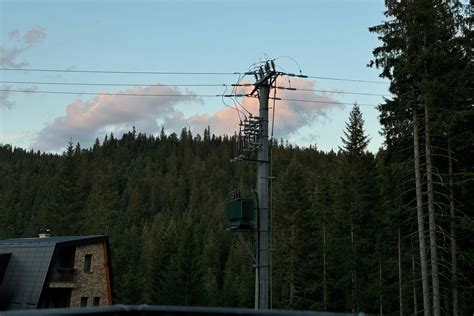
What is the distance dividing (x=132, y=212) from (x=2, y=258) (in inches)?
3263

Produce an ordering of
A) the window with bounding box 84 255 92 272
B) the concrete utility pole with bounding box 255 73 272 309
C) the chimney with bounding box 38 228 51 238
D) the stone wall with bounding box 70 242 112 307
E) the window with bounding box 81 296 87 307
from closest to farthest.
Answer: the concrete utility pole with bounding box 255 73 272 309 → the stone wall with bounding box 70 242 112 307 → the window with bounding box 81 296 87 307 → the window with bounding box 84 255 92 272 → the chimney with bounding box 38 228 51 238

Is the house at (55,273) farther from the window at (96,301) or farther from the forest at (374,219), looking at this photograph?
the forest at (374,219)

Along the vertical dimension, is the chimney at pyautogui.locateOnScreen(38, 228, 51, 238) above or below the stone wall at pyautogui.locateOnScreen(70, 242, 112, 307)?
above

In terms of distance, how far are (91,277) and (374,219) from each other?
24239 millimetres

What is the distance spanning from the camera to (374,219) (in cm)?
4325

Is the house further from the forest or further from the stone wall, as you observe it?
the forest

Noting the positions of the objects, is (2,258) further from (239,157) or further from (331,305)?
(331,305)

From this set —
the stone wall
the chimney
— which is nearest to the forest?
the stone wall

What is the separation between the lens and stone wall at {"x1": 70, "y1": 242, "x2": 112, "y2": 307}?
91.8 feet

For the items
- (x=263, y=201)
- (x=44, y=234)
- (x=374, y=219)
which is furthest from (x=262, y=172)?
(x=374, y=219)

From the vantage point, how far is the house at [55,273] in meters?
25.5

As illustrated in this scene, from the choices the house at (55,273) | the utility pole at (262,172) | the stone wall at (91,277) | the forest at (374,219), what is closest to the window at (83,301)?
the house at (55,273)

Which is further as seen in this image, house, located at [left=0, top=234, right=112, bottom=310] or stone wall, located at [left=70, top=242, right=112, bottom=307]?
stone wall, located at [left=70, top=242, right=112, bottom=307]

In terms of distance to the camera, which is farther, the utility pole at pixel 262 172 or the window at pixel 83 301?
the window at pixel 83 301
